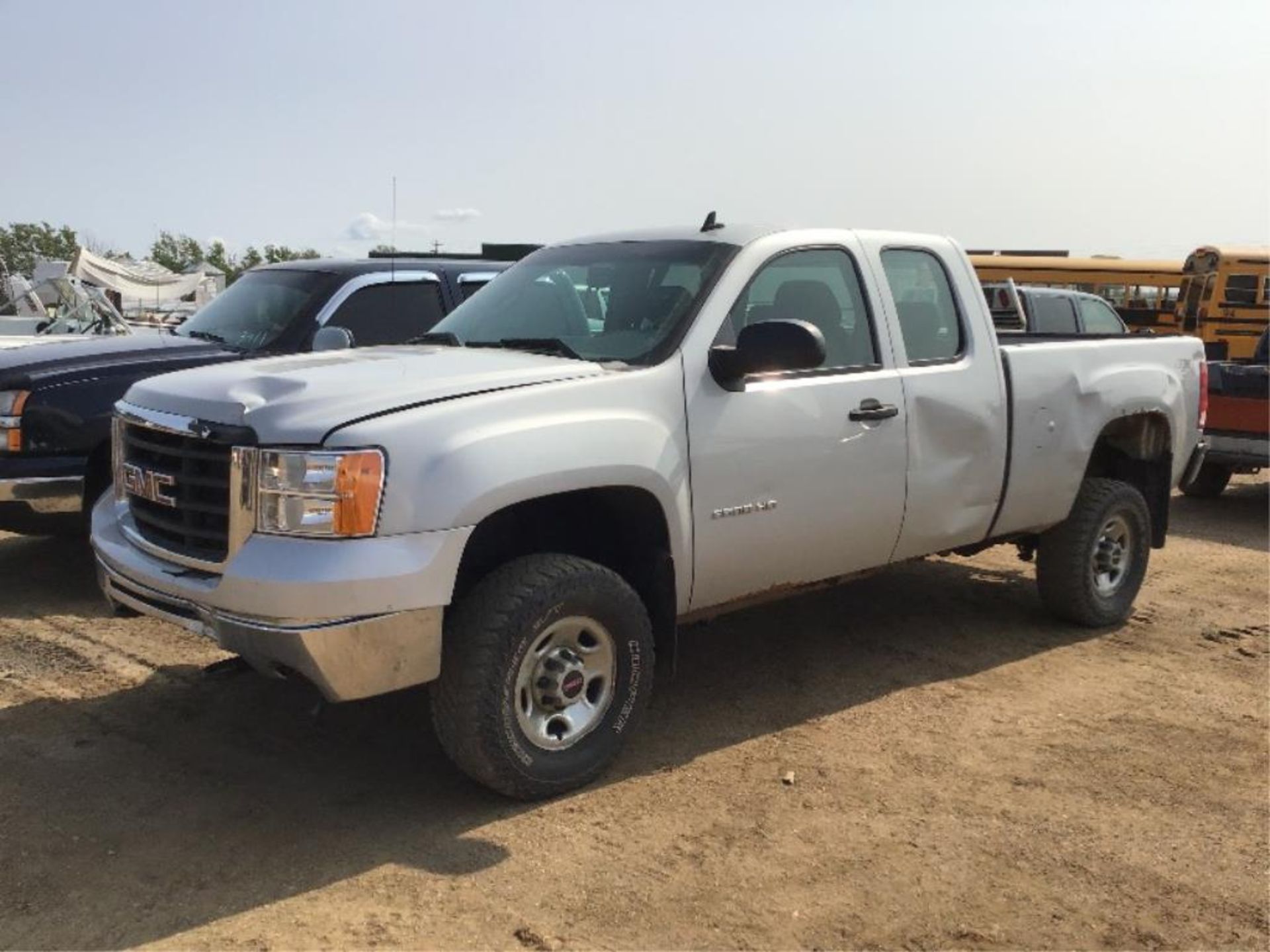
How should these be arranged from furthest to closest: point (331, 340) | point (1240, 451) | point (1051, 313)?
point (1051, 313)
point (1240, 451)
point (331, 340)

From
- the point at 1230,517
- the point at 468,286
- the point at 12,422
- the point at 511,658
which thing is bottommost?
the point at 1230,517

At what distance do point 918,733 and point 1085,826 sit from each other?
90 cm

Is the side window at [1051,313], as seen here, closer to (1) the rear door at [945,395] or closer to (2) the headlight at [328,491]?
(1) the rear door at [945,395]

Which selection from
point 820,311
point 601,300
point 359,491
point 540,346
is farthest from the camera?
point 820,311

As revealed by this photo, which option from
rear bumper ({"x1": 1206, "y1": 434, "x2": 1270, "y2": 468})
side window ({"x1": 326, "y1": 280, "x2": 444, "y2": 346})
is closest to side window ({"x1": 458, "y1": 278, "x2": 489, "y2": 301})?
side window ({"x1": 326, "y1": 280, "x2": 444, "y2": 346})

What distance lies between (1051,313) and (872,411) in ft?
37.7

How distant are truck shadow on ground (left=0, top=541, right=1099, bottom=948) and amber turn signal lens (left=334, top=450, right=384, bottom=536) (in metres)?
1.01

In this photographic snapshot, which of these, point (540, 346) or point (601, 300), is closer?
point (540, 346)

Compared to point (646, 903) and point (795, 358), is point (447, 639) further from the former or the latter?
point (795, 358)

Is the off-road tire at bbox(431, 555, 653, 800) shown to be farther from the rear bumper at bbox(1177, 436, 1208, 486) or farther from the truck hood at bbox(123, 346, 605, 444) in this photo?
the rear bumper at bbox(1177, 436, 1208, 486)

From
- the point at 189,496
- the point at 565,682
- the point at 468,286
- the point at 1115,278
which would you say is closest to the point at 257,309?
the point at 468,286

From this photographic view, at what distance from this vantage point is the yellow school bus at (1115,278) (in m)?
25.3

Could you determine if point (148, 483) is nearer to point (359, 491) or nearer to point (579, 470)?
point (359, 491)

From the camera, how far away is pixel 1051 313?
50.0 ft
